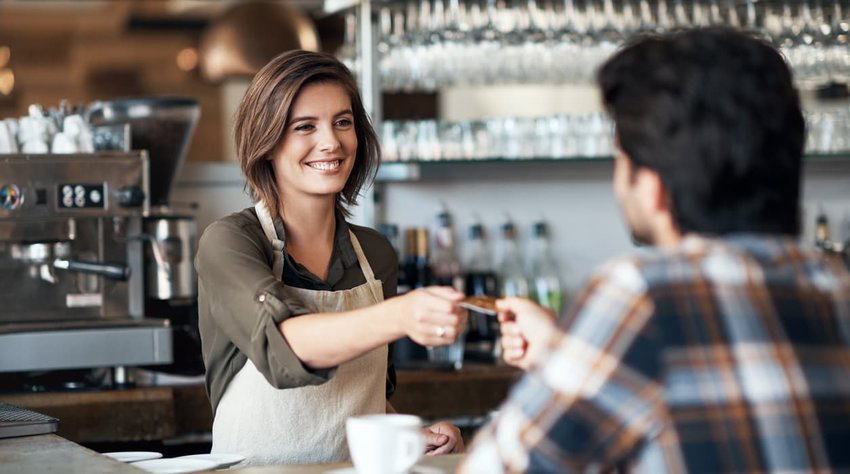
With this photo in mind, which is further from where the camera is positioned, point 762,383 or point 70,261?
point 70,261

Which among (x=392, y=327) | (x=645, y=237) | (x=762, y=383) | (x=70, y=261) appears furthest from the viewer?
(x=70, y=261)

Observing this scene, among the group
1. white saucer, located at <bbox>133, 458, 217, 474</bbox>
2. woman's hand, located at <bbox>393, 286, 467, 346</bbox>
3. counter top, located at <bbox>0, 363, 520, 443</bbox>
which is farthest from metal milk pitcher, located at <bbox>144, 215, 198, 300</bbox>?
woman's hand, located at <bbox>393, 286, 467, 346</bbox>

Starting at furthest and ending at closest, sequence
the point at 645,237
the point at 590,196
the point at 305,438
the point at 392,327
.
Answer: the point at 590,196, the point at 305,438, the point at 392,327, the point at 645,237

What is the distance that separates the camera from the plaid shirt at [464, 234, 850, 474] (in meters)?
1.14

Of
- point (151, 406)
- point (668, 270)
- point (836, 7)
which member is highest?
point (836, 7)

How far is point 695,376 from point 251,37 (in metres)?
3.97

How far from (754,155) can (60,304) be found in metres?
2.56

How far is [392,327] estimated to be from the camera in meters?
1.79

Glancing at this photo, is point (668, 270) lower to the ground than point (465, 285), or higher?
higher

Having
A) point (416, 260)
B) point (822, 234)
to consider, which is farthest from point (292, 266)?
point (822, 234)

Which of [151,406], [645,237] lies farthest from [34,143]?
[645,237]

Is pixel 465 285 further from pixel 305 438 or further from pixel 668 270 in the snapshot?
pixel 668 270

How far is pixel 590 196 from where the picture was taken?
435 cm

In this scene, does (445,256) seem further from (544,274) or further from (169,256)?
(169,256)
